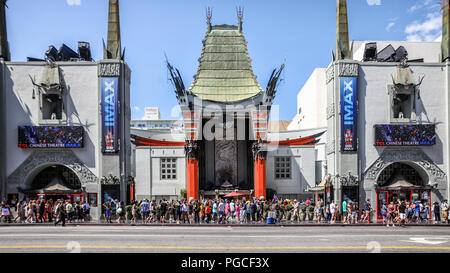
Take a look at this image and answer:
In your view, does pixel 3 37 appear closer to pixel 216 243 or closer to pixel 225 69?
pixel 225 69

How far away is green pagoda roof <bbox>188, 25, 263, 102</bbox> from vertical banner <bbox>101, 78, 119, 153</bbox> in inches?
569

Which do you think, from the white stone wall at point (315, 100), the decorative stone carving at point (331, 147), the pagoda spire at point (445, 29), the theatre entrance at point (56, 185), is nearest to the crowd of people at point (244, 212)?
the theatre entrance at point (56, 185)

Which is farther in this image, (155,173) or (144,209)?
(155,173)

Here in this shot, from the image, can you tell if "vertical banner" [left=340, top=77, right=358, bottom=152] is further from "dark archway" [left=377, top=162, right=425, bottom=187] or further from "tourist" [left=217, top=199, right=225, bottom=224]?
"tourist" [left=217, top=199, right=225, bottom=224]

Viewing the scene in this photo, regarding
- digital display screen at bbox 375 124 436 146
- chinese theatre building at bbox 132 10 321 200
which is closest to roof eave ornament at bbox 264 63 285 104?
chinese theatre building at bbox 132 10 321 200

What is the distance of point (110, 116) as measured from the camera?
3158 cm

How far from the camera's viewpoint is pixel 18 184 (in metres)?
31.4

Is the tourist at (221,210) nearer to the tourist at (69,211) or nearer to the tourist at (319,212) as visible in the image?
the tourist at (319,212)

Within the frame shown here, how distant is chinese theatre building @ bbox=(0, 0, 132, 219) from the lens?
31375 millimetres

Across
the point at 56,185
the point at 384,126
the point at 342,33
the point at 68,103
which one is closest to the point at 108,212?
the point at 56,185

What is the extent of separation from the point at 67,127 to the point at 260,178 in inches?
749

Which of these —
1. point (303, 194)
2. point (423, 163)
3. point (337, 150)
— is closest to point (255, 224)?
point (337, 150)

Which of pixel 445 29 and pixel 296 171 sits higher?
pixel 445 29
